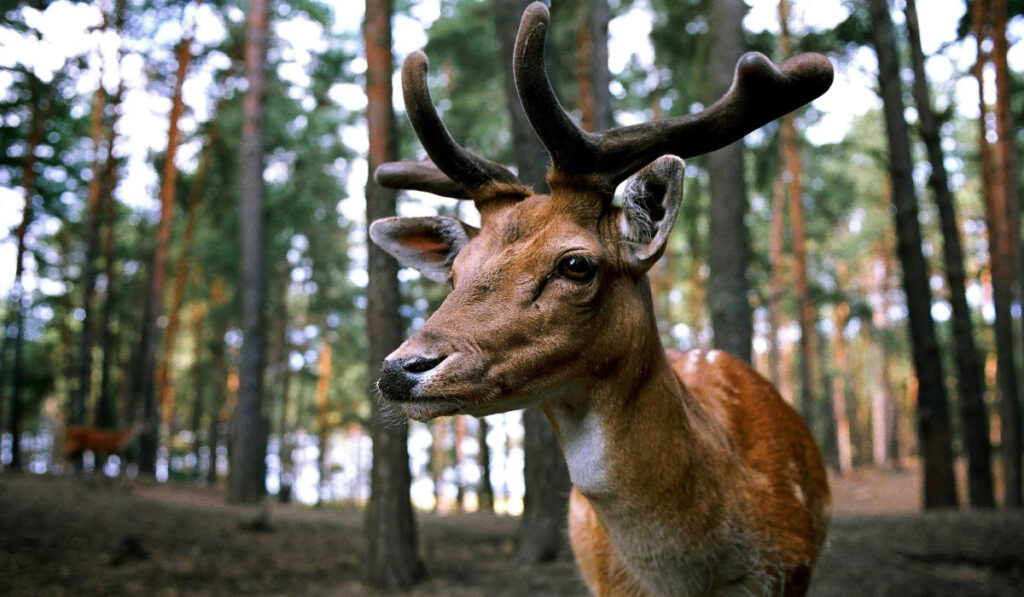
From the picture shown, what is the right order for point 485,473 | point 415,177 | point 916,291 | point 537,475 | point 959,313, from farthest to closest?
1. point 485,473
2. point 959,313
3. point 916,291
4. point 537,475
5. point 415,177

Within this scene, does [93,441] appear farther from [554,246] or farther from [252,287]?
[554,246]

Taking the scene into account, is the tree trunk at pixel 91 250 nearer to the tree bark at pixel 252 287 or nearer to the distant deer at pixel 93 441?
the distant deer at pixel 93 441

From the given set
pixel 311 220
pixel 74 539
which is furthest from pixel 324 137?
pixel 74 539

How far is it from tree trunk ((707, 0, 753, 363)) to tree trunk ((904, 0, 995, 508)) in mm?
5940

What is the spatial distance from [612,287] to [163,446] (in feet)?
117

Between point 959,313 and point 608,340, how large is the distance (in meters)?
12.0

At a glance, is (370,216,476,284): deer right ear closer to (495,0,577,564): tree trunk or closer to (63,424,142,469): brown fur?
(495,0,577,564): tree trunk

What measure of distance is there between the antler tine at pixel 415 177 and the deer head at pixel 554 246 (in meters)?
0.44

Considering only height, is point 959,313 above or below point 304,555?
above

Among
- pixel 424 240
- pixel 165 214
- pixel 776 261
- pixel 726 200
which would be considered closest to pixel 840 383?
pixel 776 261

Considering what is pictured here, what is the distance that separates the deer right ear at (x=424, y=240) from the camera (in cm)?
335

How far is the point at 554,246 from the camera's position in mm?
2695

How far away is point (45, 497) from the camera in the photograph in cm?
1136

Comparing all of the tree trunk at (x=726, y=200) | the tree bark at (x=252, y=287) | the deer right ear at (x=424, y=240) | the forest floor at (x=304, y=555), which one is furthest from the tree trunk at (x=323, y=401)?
the deer right ear at (x=424, y=240)
